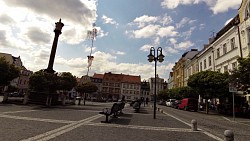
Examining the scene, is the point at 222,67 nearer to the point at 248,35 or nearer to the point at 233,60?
the point at 233,60

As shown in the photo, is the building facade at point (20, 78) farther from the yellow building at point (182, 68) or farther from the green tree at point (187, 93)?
the green tree at point (187, 93)

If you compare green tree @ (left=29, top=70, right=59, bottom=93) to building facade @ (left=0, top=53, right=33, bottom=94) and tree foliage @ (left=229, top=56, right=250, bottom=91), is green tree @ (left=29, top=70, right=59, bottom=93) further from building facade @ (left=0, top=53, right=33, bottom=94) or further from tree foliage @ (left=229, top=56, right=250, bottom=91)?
building facade @ (left=0, top=53, right=33, bottom=94)

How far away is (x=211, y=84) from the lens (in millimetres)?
25484

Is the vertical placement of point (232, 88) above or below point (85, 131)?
above

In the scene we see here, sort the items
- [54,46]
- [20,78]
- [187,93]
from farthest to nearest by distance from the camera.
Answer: [20,78] → [187,93] → [54,46]

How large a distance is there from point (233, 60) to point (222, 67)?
4.22m

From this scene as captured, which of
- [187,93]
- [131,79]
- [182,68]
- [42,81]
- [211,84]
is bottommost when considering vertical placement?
[42,81]

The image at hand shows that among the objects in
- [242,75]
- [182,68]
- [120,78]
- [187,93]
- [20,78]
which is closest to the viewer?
[242,75]

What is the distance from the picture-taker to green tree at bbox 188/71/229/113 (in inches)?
988

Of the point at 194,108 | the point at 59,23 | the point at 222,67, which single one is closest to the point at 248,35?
the point at 222,67

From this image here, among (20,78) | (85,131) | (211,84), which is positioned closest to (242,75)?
(211,84)

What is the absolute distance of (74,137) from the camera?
25.4 ft

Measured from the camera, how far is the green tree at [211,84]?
25094mm

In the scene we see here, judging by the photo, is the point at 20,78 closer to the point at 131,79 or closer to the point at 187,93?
the point at 131,79
